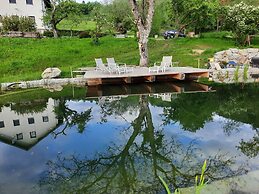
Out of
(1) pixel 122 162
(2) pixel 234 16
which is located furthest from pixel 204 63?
(1) pixel 122 162

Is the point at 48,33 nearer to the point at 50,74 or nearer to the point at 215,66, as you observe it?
the point at 50,74

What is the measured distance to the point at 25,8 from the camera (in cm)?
2673

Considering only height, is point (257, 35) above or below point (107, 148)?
above

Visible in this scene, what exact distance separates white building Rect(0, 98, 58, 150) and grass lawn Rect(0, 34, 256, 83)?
480 cm

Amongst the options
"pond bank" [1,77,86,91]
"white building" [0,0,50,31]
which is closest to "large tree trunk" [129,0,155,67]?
"pond bank" [1,77,86,91]

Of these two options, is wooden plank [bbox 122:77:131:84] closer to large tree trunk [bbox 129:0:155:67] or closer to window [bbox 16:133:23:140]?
large tree trunk [bbox 129:0:155:67]

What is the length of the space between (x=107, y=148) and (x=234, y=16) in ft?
52.5

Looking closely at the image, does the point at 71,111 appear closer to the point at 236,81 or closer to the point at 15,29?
the point at 236,81

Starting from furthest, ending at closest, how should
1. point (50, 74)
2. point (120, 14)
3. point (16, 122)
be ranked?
point (120, 14) → point (50, 74) → point (16, 122)

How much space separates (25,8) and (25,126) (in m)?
21.5

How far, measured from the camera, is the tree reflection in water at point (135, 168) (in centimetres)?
495

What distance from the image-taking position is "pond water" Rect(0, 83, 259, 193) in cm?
520

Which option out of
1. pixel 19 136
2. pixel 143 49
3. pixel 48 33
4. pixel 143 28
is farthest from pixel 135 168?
pixel 48 33

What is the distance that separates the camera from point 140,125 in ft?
25.9
